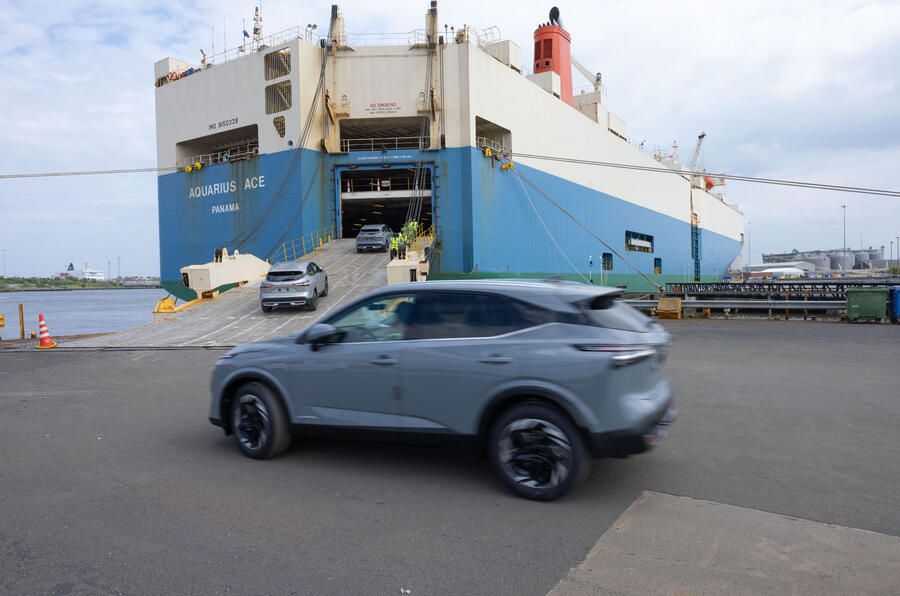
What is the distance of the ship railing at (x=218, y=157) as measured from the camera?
3136 cm

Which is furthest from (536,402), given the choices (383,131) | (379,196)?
(383,131)

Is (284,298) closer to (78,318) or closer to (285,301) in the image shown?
(285,301)

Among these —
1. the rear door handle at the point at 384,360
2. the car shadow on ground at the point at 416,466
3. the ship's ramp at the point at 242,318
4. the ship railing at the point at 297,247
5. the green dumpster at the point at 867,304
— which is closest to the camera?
the car shadow on ground at the point at 416,466

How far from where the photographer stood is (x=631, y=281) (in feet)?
139

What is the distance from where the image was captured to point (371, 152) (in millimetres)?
29422

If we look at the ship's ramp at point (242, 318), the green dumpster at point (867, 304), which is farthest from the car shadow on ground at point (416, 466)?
the green dumpster at point (867, 304)

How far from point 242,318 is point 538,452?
15924 millimetres

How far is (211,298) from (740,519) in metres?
21.2

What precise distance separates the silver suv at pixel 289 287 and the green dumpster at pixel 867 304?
17559 millimetres

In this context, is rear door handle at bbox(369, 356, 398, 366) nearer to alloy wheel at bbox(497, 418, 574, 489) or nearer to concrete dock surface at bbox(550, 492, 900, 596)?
alloy wheel at bbox(497, 418, 574, 489)

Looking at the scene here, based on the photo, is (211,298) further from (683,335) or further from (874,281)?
(874,281)

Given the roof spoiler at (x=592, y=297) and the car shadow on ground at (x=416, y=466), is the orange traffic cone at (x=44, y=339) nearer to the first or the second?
the car shadow on ground at (x=416, y=466)

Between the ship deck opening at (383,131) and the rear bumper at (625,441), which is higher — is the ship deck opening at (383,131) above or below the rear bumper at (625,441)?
above

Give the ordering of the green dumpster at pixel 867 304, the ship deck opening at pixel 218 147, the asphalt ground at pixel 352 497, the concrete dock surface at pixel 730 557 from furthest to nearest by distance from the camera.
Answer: the ship deck opening at pixel 218 147 < the green dumpster at pixel 867 304 < the asphalt ground at pixel 352 497 < the concrete dock surface at pixel 730 557
